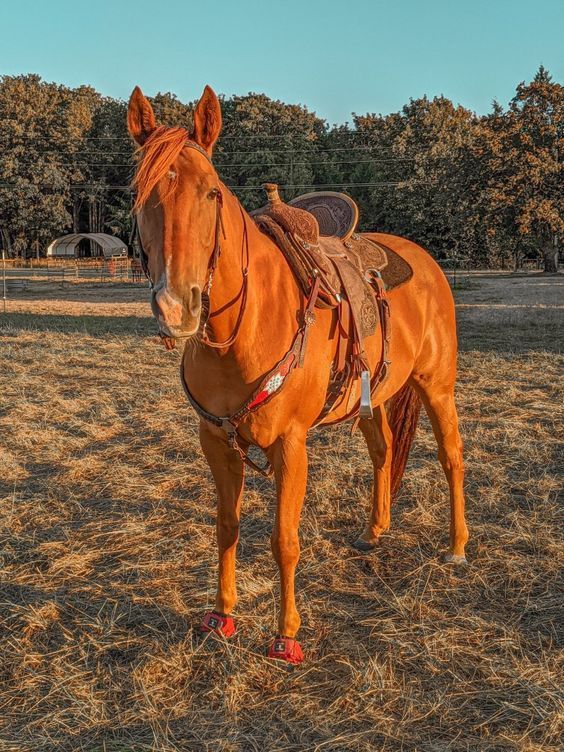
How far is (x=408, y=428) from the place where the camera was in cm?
439

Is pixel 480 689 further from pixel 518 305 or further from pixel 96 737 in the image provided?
pixel 518 305

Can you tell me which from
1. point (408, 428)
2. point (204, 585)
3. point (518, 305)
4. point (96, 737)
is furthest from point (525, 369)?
point (518, 305)

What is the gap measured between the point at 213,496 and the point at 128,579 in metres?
1.28

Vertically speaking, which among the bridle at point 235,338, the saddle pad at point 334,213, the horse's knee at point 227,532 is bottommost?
the horse's knee at point 227,532

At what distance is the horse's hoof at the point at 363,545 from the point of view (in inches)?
159

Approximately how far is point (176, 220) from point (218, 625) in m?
2.03

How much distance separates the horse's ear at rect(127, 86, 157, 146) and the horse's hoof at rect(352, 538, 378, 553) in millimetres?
2788

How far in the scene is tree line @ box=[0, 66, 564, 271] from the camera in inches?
1710

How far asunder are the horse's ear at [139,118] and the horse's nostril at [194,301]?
2.11 feet

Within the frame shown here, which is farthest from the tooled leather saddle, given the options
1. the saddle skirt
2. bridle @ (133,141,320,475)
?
bridle @ (133,141,320,475)

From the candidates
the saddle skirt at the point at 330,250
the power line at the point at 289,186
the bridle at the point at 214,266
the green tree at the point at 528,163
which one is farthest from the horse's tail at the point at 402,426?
the power line at the point at 289,186

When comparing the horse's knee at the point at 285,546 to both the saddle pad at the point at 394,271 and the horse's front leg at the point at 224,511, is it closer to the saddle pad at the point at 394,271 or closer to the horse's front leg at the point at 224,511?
the horse's front leg at the point at 224,511

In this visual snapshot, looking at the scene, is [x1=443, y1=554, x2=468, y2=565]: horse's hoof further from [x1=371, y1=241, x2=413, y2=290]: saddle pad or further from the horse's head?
the horse's head

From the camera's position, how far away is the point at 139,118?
2.35m
